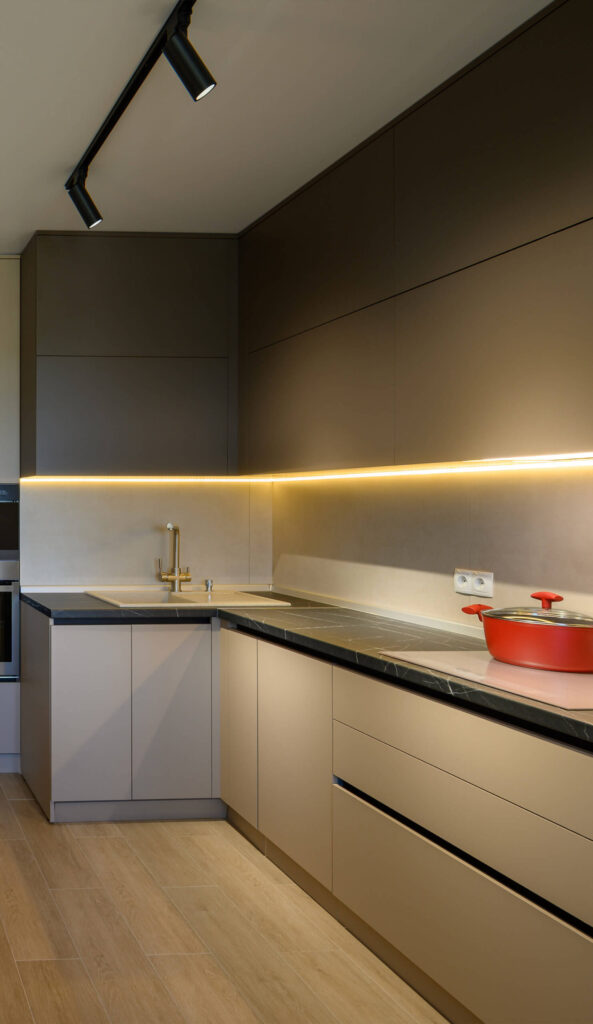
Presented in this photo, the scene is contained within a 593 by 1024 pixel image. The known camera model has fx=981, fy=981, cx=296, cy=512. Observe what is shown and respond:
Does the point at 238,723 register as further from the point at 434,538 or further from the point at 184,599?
the point at 434,538

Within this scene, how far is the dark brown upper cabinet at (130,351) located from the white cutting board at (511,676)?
2.06m

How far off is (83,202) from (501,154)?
169 centimetres

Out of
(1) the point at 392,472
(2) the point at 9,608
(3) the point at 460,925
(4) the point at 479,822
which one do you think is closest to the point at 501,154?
(1) the point at 392,472

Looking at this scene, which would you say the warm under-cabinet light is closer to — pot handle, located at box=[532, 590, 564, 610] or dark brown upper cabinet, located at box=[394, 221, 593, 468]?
dark brown upper cabinet, located at box=[394, 221, 593, 468]

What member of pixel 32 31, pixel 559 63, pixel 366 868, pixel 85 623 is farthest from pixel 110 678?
pixel 559 63

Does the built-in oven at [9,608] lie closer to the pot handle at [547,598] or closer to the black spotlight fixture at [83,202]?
the black spotlight fixture at [83,202]

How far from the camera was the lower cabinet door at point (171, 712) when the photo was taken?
3.92m

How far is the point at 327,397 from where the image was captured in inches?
139

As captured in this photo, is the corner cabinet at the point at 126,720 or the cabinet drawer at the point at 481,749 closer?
the cabinet drawer at the point at 481,749

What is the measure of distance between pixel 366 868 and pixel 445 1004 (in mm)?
408

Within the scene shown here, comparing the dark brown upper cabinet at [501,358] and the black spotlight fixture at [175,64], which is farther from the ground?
the black spotlight fixture at [175,64]

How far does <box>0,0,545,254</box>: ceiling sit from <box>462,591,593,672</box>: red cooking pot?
1.45 m

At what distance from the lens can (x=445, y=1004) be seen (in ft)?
7.95

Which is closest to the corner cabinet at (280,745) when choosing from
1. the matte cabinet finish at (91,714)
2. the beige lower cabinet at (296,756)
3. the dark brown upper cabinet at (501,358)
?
the beige lower cabinet at (296,756)
